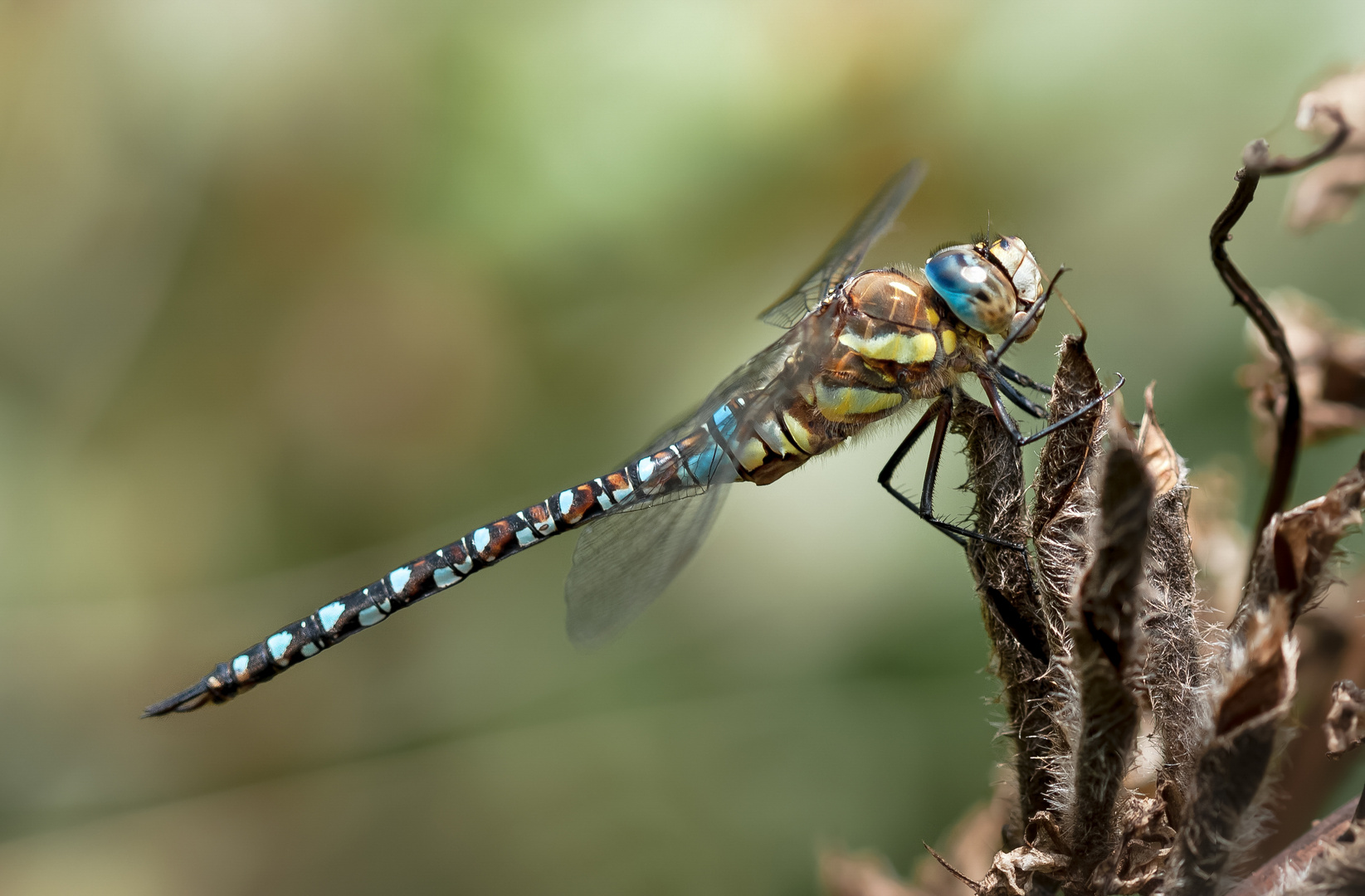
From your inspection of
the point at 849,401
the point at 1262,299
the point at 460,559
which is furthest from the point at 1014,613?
the point at 460,559

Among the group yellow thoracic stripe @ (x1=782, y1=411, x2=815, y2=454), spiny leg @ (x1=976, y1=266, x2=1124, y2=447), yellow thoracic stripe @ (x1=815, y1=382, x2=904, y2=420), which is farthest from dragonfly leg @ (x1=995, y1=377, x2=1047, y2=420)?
yellow thoracic stripe @ (x1=782, y1=411, x2=815, y2=454)

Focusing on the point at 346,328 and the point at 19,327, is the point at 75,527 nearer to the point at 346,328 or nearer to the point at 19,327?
the point at 19,327

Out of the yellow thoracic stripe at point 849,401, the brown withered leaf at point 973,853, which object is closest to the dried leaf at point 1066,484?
the brown withered leaf at point 973,853

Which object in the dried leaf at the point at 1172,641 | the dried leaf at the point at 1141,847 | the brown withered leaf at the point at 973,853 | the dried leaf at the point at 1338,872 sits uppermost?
the dried leaf at the point at 1172,641

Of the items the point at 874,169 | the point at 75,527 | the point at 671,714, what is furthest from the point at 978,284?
the point at 75,527

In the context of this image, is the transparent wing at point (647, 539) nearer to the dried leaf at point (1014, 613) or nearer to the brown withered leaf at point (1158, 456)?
the dried leaf at point (1014, 613)

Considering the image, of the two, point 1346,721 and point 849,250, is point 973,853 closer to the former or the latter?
point 1346,721
